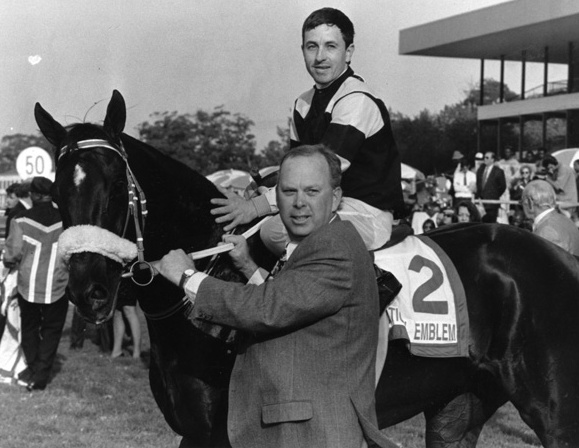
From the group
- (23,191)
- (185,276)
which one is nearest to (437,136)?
(23,191)

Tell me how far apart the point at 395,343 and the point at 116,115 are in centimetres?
172

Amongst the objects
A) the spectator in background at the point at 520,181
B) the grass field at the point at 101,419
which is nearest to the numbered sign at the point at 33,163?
the grass field at the point at 101,419

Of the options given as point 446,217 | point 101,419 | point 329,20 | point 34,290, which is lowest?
point 101,419

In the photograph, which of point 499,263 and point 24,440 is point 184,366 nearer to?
point 499,263

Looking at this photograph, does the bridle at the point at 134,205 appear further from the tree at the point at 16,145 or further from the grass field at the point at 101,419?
the tree at the point at 16,145

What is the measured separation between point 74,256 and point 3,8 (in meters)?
3.56

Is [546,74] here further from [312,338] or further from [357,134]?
[312,338]

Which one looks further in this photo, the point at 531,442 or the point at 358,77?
the point at 531,442

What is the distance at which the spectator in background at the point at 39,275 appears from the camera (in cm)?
929

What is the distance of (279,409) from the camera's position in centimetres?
275

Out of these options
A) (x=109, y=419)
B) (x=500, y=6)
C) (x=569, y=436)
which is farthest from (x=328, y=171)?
(x=500, y=6)

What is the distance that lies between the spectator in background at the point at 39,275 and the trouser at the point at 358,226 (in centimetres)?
577

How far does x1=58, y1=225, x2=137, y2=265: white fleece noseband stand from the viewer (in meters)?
3.40

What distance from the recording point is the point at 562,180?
12.3 m
